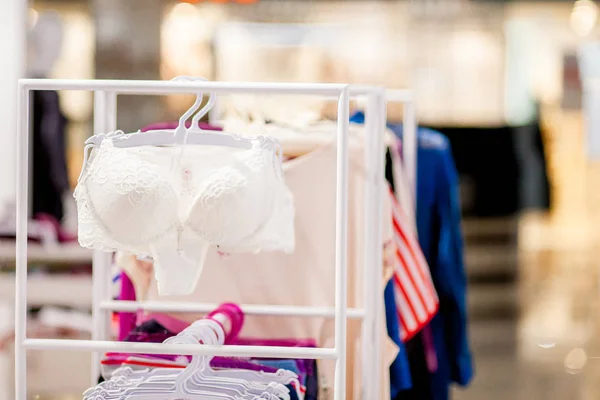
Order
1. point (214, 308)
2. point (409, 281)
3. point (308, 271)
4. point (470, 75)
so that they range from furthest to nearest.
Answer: point (470, 75) → point (409, 281) → point (308, 271) → point (214, 308)

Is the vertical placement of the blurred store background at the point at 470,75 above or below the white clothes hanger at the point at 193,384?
above

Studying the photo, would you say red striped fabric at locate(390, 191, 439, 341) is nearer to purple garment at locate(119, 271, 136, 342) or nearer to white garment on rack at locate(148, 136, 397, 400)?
white garment on rack at locate(148, 136, 397, 400)

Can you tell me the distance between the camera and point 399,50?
6.12m

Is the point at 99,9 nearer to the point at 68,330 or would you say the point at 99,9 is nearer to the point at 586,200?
the point at 68,330

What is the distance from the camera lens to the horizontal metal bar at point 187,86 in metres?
1.65

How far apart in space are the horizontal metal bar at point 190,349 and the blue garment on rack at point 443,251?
3.93ft

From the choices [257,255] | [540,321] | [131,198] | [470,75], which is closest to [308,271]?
[257,255]

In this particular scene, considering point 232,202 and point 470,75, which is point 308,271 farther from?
point 470,75

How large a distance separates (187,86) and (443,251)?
1.39 m

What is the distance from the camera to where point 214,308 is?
2078mm

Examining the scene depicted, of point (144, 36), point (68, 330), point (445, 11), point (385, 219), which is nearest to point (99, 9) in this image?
point (144, 36)

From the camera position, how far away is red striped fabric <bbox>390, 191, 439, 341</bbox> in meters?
2.40

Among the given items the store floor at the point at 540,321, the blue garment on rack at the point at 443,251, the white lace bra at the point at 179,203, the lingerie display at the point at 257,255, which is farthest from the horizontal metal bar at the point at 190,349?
the store floor at the point at 540,321

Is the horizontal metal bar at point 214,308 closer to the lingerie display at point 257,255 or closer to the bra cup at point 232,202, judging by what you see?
the lingerie display at point 257,255
